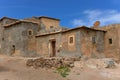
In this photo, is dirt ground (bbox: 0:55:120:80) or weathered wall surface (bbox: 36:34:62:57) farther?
weathered wall surface (bbox: 36:34:62:57)

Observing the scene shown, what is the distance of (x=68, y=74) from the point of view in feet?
58.5

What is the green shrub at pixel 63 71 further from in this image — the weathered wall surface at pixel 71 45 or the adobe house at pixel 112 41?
the adobe house at pixel 112 41

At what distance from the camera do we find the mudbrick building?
2401 cm

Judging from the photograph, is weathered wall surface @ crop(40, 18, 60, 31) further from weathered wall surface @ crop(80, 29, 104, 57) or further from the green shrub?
the green shrub

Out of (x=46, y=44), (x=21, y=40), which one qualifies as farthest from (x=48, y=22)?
(x=21, y=40)

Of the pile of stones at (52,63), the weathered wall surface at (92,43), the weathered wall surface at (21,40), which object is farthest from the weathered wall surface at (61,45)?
the pile of stones at (52,63)

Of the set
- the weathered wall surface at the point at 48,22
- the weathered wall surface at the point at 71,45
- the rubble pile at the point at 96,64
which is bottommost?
the rubble pile at the point at 96,64

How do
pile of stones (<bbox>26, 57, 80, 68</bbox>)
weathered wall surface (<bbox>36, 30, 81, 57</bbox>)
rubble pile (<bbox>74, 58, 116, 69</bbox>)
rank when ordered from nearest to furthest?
pile of stones (<bbox>26, 57, 80, 68</bbox>) < rubble pile (<bbox>74, 58, 116, 69</bbox>) < weathered wall surface (<bbox>36, 30, 81, 57</bbox>)

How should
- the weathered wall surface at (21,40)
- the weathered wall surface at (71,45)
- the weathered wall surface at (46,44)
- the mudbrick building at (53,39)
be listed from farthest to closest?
1. the weathered wall surface at (21,40)
2. the weathered wall surface at (46,44)
3. the mudbrick building at (53,39)
4. the weathered wall surface at (71,45)

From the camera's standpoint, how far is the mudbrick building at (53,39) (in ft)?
78.8

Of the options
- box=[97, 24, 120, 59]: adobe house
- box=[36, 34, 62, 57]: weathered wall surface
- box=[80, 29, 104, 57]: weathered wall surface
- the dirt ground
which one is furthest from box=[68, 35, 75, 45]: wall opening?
the dirt ground

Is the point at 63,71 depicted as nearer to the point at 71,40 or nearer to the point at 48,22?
the point at 71,40

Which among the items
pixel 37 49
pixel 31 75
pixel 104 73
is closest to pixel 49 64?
pixel 31 75

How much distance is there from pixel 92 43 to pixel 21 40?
10.1 m
